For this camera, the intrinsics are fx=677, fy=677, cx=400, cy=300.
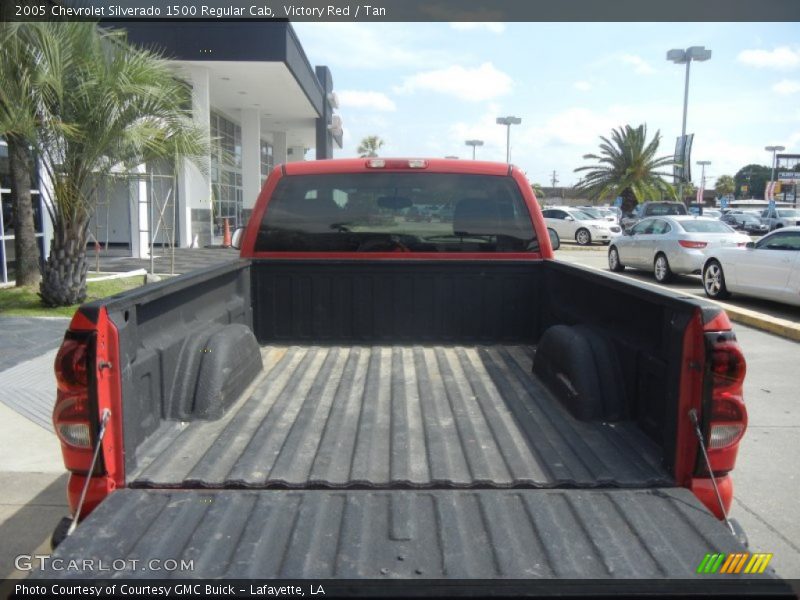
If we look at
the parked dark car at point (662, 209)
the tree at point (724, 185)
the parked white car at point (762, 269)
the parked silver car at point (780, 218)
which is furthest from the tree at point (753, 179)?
the parked white car at point (762, 269)

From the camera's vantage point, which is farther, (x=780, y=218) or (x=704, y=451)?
(x=780, y=218)

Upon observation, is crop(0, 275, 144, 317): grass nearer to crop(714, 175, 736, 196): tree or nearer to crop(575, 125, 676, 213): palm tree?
crop(575, 125, 676, 213): palm tree

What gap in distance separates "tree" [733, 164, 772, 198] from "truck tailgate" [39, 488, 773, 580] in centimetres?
12585

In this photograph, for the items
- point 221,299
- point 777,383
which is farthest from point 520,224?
point 777,383

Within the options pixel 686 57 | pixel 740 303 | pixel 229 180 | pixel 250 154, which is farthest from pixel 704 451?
pixel 686 57

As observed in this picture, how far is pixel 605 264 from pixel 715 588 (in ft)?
65.2

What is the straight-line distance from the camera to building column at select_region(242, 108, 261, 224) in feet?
92.3

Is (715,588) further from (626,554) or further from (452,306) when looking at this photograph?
(452,306)

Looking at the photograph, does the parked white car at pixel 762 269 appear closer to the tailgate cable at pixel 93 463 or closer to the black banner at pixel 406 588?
the black banner at pixel 406 588

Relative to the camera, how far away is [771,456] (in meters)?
5.01

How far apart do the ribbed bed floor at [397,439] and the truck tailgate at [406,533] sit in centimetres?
12

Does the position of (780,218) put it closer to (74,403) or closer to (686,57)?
(686,57)

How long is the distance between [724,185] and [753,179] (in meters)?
8.30

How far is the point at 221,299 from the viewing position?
3.85 meters
